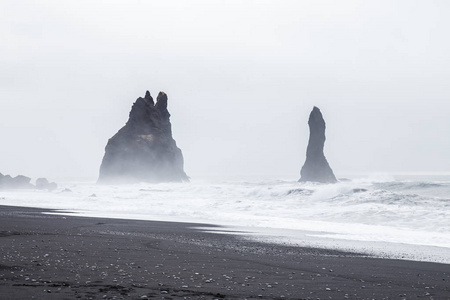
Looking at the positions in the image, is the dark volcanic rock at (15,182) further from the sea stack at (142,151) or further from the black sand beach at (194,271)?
the black sand beach at (194,271)

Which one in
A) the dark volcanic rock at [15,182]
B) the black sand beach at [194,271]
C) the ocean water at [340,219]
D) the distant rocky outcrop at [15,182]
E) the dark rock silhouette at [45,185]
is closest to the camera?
the black sand beach at [194,271]

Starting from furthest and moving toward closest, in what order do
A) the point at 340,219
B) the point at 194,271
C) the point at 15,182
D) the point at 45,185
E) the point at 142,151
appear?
1. the point at 142,151
2. the point at 15,182
3. the point at 45,185
4. the point at 340,219
5. the point at 194,271

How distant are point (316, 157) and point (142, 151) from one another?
3939 cm

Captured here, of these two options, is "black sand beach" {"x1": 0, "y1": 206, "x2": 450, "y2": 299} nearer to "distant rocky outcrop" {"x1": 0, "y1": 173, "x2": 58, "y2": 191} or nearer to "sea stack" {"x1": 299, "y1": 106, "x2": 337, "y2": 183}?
"distant rocky outcrop" {"x1": 0, "y1": 173, "x2": 58, "y2": 191}

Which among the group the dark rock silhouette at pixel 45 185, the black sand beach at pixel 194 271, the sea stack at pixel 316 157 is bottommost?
the black sand beach at pixel 194 271

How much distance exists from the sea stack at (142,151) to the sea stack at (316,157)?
30765 mm

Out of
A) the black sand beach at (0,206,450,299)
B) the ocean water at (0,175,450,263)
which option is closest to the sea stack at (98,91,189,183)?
the ocean water at (0,175,450,263)

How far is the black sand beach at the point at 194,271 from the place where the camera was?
7.96m

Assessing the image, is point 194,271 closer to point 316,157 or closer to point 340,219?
point 340,219

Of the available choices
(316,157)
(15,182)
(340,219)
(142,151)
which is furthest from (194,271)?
(142,151)

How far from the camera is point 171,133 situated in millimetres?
119438

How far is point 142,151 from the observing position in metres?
109

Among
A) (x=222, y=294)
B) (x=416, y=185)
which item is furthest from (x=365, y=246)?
(x=416, y=185)

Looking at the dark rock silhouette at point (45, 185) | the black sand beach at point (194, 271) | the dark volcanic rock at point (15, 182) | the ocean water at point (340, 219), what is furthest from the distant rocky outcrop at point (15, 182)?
the black sand beach at point (194, 271)
